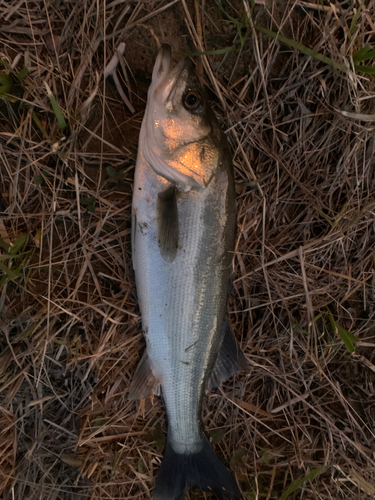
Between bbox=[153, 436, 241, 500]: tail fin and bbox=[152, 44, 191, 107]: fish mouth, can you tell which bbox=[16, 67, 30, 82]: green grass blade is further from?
bbox=[153, 436, 241, 500]: tail fin

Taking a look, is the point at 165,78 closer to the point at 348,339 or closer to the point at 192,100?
the point at 192,100

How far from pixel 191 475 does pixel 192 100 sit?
7.36 ft

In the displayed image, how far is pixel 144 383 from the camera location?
1.78 meters

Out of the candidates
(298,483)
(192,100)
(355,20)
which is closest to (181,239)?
(192,100)

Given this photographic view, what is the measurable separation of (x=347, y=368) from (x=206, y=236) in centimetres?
166

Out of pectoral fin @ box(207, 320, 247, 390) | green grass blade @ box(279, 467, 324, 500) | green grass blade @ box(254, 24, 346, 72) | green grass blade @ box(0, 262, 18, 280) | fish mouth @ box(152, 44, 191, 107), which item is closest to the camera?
fish mouth @ box(152, 44, 191, 107)

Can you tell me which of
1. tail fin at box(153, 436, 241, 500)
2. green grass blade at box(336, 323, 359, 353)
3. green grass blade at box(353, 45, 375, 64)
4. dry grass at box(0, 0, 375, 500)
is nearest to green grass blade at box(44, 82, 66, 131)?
dry grass at box(0, 0, 375, 500)

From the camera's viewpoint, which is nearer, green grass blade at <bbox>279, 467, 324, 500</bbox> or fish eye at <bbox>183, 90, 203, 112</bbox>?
fish eye at <bbox>183, 90, 203, 112</bbox>

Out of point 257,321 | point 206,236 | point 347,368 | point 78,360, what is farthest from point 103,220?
point 347,368

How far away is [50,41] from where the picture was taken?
5.53ft

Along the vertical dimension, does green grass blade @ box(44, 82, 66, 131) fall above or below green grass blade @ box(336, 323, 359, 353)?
above

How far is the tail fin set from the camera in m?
1.87

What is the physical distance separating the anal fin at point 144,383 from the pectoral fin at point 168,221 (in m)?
0.71

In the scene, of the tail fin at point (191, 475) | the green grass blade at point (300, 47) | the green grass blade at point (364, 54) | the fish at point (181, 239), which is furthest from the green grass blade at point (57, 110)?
the tail fin at point (191, 475)
